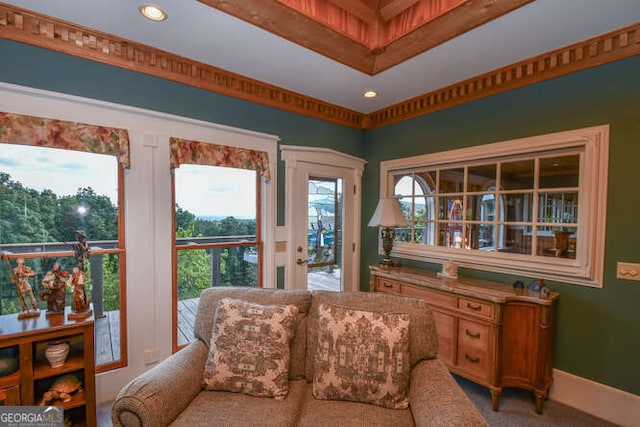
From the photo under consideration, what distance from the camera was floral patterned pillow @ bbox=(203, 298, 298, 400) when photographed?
4.77 ft

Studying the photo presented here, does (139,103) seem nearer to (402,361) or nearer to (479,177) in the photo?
(402,361)

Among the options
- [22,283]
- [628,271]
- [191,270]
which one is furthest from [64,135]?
[628,271]

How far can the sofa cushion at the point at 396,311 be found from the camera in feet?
5.16

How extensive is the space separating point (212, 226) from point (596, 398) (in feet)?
10.7

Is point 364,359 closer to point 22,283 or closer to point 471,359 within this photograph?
point 471,359

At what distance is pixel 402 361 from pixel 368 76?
226 cm

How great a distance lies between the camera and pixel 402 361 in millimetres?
1420

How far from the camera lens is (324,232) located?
11.0 ft

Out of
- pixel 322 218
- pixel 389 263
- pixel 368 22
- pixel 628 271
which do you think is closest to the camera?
pixel 628 271

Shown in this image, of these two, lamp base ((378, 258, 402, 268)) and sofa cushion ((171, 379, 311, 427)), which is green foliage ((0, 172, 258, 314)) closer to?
sofa cushion ((171, 379, 311, 427))

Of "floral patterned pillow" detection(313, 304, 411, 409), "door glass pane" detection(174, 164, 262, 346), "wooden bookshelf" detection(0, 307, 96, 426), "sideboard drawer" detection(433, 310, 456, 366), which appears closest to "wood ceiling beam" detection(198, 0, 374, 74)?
"door glass pane" detection(174, 164, 262, 346)

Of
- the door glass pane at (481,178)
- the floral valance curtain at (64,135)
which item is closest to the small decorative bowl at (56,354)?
the floral valance curtain at (64,135)

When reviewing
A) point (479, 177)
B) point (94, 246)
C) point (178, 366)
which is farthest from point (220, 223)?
point (479, 177)

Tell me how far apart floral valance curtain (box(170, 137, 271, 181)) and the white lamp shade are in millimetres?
1223
